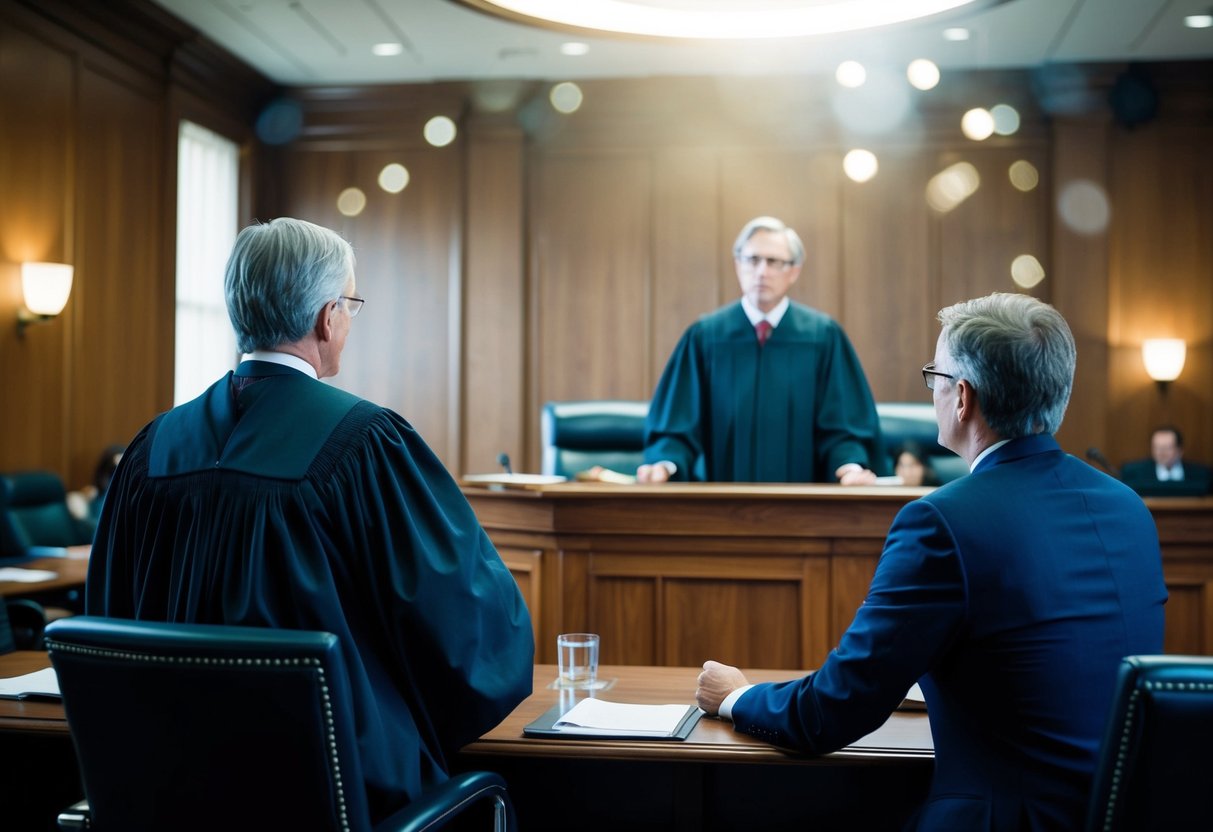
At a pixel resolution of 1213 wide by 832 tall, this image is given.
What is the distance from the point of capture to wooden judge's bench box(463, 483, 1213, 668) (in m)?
3.12

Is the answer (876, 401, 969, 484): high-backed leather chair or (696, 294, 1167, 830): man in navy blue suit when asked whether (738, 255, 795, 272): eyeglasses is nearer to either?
(876, 401, 969, 484): high-backed leather chair

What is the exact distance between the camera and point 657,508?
322 cm

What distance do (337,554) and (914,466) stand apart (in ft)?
14.8

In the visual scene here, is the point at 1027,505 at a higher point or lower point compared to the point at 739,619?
higher

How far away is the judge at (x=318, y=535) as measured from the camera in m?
1.61

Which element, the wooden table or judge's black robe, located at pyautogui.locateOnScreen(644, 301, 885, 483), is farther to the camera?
judge's black robe, located at pyautogui.locateOnScreen(644, 301, 885, 483)

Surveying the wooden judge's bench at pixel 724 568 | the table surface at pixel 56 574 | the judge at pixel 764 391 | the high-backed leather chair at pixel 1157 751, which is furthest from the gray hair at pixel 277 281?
the judge at pixel 764 391

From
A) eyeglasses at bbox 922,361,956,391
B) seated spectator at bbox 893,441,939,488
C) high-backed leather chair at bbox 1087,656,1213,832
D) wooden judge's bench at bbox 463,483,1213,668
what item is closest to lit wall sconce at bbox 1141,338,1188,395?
seated spectator at bbox 893,441,939,488

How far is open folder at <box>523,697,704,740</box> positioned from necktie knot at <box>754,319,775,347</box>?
9.42 ft

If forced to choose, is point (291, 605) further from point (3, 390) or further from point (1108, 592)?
point (3, 390)

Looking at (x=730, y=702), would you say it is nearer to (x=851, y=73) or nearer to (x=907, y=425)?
(x=907, y=425)

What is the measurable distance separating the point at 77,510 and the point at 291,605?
4743mm

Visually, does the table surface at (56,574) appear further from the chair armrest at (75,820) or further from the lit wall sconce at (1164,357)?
the lit wall sconce at (1164,357)

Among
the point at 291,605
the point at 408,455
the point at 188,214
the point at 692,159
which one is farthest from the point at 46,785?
the point at 692,159
